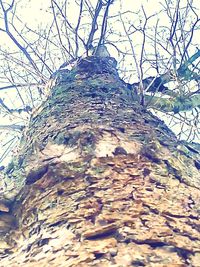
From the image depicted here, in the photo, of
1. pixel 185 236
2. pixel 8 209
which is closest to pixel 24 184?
pixel 8 209

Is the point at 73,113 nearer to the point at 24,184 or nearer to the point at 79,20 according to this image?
the point at 24,184

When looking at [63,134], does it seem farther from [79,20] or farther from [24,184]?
[79,20]

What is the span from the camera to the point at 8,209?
5.80ft

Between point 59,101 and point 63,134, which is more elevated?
point 59,101

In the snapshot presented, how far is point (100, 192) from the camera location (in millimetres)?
1608

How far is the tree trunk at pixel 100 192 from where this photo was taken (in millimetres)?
1338

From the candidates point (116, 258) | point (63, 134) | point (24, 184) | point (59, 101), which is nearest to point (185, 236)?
point (116, 258)

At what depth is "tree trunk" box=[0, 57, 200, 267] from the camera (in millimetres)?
1338

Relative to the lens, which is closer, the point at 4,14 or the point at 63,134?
the point at 63,134

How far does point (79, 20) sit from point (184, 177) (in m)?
2.09

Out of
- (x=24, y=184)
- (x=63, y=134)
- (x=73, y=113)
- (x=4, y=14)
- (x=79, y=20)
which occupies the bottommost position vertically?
(x=24, y=184)

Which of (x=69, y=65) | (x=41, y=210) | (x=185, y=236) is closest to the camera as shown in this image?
(x=185, y=236)

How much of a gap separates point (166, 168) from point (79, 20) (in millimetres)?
2055

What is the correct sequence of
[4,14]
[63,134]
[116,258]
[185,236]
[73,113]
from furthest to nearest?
[4,14]
[73,113]
[63,134]
[185,236]
[116,258]
